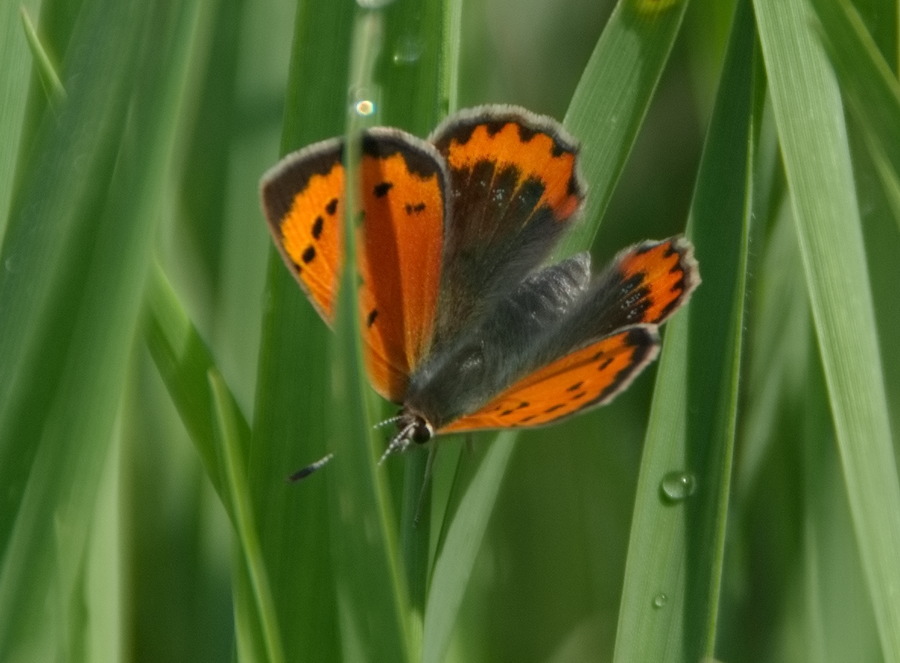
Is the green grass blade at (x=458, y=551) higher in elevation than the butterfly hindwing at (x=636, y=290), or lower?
lower

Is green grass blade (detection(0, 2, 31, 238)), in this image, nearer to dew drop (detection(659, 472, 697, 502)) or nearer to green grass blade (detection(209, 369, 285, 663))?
green grass blade (detection(209, 369, 285, 663))

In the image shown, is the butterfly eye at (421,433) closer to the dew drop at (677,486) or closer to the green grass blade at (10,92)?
the dew drop at (677,486)

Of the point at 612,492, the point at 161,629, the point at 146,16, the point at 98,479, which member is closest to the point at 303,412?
the point at 98,479

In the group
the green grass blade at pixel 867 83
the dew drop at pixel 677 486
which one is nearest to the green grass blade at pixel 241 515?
the dew drop at pixel 677 486

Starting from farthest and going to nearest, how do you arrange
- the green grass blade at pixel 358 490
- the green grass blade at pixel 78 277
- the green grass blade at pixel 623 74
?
the green grass blade at pixel 623 74, the green grass blade at pixel 78 277, the green grass blade at pixel 358 490

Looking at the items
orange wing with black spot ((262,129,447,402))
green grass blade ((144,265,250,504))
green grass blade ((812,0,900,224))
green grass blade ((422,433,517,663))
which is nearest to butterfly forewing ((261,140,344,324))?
orange wing with black spot ((262,129,447,402))

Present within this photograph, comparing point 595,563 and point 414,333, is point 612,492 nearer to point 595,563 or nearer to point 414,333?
point 595,563
